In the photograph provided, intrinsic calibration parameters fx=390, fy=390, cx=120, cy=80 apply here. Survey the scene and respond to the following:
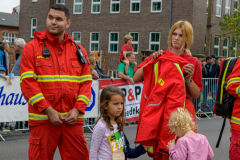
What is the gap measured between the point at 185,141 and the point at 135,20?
1204 inches

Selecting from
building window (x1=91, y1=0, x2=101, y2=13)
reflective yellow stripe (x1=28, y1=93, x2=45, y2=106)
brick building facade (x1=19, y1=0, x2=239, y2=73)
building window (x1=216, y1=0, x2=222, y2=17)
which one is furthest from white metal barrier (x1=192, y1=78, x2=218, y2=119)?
building window (x1=91, y1=0, x2=101, y2=13)

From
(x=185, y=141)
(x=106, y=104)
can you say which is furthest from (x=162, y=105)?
(x=106, y=104)

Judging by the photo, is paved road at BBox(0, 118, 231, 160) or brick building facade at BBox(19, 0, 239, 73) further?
brick building facade at BBox(19, 0, 239, 73)

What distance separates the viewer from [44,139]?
13.1ft

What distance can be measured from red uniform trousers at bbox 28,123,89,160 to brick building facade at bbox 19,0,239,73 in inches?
1069

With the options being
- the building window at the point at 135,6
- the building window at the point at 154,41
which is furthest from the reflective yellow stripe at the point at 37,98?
the building window at the point at 135,6

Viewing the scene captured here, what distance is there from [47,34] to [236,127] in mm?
2382

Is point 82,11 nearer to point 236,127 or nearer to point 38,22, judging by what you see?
point 38,22

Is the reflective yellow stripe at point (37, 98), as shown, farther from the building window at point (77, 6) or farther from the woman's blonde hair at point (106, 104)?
the building window at point (77, 6)

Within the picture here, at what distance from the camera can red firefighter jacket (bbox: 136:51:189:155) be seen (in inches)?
152

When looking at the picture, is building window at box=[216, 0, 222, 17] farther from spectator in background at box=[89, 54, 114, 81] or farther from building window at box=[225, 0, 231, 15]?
spectator in background at box=[89, 54, 114, 81]

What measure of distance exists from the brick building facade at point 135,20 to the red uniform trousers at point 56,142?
2716 centimetres

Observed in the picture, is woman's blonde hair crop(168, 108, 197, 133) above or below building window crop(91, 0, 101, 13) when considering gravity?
below

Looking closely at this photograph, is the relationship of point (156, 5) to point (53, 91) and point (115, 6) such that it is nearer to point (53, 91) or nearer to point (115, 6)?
point (115, 6)
